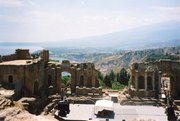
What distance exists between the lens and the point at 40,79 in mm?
50062

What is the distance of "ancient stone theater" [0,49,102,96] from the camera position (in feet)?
151

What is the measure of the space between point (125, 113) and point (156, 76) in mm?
11604

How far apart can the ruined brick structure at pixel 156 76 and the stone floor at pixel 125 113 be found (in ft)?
17.2

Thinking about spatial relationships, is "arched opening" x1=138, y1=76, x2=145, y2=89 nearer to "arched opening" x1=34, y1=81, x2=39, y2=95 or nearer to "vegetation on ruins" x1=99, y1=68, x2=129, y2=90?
"vegetation on ruins" x1=99, y1=68, x2=129, y2=90

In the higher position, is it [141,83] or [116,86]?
[141,83]

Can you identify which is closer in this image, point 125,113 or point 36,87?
point 125,113

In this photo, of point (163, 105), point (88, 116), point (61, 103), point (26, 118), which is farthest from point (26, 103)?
point (26, 118)

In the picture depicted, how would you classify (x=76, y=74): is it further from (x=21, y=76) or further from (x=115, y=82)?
(x=115, y=82)

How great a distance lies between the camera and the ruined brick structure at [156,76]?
4953cm

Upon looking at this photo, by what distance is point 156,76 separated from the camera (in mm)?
50500

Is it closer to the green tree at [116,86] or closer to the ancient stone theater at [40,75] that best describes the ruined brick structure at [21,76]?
the ancient stone theater at [40,75]

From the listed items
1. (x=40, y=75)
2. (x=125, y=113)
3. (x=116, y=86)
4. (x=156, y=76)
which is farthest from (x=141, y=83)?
(x=40, y=75)

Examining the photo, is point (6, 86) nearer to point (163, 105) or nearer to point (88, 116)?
point (88, 116)

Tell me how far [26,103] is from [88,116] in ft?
24.7
